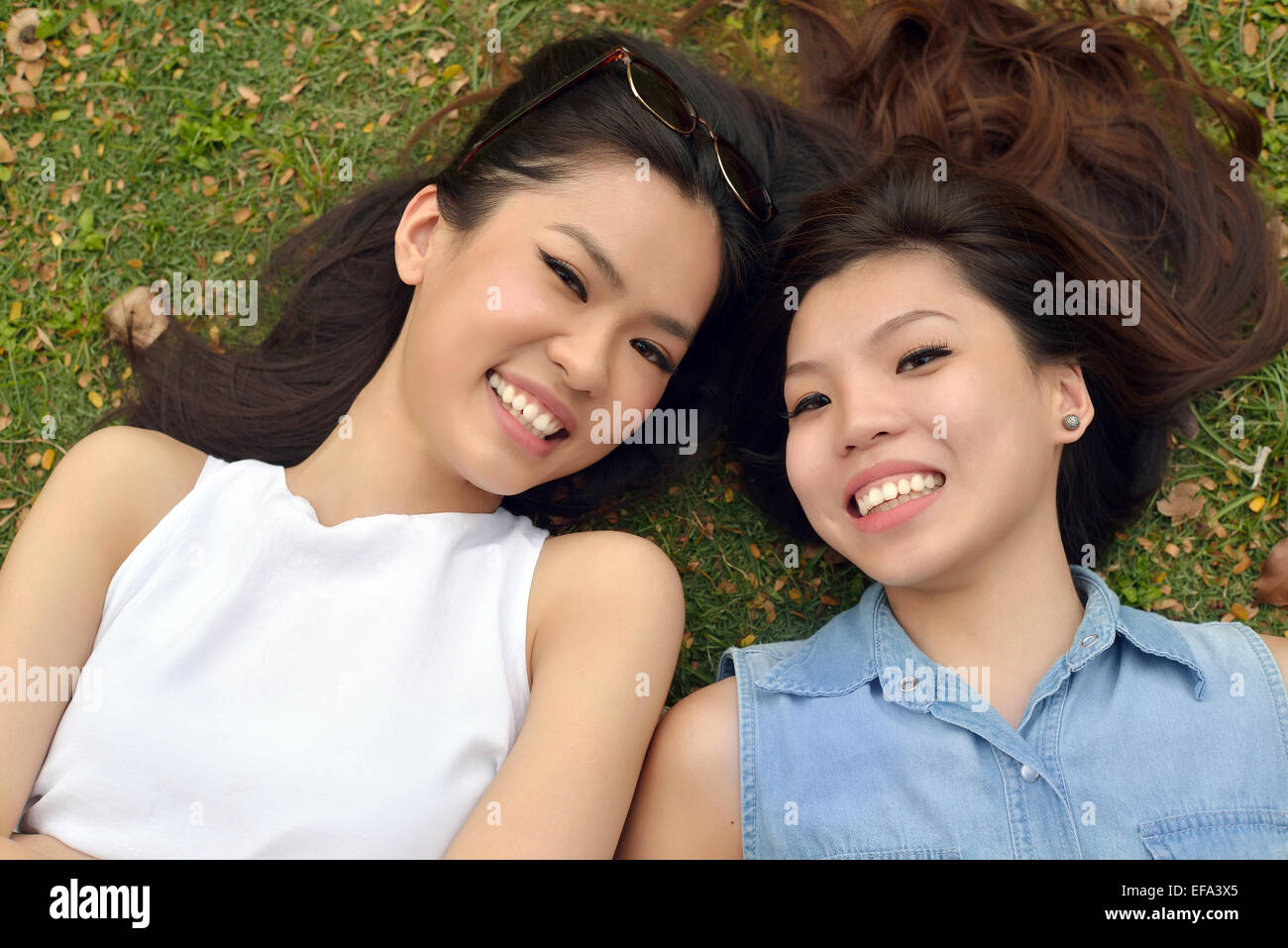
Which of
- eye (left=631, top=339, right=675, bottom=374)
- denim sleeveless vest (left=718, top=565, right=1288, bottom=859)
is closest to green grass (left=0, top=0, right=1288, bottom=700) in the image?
denim sleeveless vest (left=718, top=565, right=1288, bottom=859)

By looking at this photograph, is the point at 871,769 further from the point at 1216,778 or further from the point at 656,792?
the point at 1216,778

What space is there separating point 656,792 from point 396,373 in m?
1.56

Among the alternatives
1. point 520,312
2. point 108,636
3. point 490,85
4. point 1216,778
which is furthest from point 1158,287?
point 108,636

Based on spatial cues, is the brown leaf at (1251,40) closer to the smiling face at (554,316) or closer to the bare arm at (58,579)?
the smiling face at (554,316)

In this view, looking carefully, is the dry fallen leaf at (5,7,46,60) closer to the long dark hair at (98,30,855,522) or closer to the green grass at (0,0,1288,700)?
the green grass at (0,0,1288,700)

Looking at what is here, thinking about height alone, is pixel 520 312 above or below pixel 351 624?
above

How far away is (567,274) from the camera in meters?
2.81

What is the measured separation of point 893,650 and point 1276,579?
5.24 feet

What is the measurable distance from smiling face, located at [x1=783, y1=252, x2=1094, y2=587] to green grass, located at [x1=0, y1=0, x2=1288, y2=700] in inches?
31.4

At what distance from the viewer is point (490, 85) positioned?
3943mm

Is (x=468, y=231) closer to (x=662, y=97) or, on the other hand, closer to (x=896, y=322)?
(x=662, y=97)
